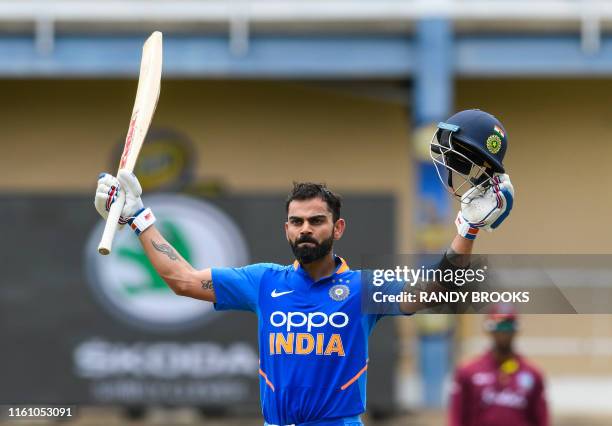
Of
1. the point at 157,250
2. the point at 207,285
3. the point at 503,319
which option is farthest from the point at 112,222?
the point at 503,319

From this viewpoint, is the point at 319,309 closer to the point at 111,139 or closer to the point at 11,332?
the point at 11,332

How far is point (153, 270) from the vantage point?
36.8 ft

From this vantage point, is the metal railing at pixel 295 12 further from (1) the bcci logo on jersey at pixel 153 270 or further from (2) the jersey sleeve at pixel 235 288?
(2) the jersey sleeve at pixel 235 288

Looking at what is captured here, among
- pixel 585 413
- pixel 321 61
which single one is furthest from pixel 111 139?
pixel 585 413

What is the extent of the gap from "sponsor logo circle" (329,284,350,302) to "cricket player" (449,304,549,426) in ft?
8.80

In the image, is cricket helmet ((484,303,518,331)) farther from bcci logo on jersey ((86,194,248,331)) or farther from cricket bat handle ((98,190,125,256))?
bcci logo on jersey ((86,194,248,331))

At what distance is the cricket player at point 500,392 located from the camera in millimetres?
7656

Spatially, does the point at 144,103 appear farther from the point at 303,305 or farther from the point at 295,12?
the point at 295,12

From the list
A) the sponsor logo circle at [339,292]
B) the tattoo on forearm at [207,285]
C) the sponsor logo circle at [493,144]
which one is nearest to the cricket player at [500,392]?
the sponsor logo circle at [339,292]

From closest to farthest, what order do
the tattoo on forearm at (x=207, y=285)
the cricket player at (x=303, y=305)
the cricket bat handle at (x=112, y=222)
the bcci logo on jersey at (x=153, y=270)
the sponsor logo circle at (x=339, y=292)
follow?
the cricket bat handle at (x=112, y=222), the cricket player at (x=303, y=305), the sponsor logo circle at (x=339, y=292), the tattoo on forearm at (x=207, y=285), the bcci logo on jersey at (x=153, y=270)

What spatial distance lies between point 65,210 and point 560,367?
663 centimetres

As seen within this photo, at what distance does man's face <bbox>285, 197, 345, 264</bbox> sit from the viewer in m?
4.96

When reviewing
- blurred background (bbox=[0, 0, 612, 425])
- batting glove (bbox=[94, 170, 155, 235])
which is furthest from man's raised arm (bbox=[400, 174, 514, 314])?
blurred background (bbox=[0, 0, 612, 425])

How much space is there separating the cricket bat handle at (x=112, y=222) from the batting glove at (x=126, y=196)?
2cm
